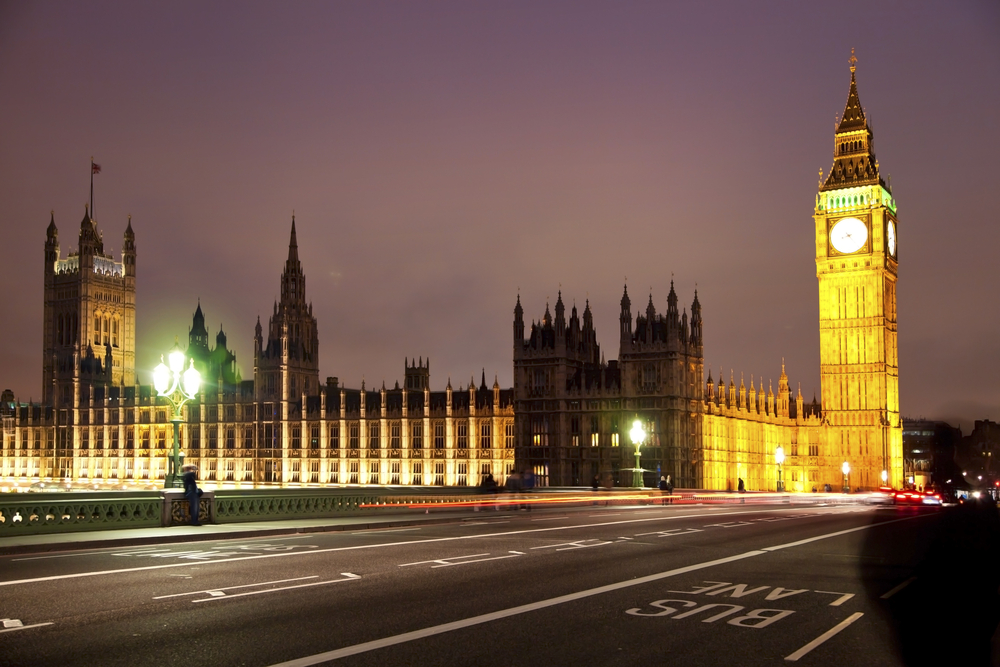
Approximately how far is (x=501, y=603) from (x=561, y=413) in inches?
2345

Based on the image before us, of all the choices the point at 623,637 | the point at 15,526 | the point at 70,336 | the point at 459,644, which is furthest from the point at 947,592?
the point at 70,336

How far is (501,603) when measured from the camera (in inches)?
584

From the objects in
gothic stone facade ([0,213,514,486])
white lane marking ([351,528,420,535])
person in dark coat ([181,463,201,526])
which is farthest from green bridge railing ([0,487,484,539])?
gothic stone facade ([0,213,514,486])

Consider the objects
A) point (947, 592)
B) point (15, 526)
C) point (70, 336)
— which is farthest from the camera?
point (70, 336)

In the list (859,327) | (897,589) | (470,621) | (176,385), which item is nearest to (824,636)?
(470,621)

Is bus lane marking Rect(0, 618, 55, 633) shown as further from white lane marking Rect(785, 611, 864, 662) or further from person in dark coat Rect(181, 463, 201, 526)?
person in dark coat Rect(181, 463, 201, 526)

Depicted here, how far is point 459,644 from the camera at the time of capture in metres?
11.9

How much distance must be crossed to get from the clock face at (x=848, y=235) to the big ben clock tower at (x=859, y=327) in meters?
0.09

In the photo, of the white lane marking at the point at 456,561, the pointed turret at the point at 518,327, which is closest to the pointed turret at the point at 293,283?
the pointed turret at the point at 518,327

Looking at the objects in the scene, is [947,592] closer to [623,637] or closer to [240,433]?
[623,637]

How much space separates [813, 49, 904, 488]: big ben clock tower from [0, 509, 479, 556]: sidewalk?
68235mm

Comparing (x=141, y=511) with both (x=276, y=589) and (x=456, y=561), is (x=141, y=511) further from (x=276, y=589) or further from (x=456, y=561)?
(x=276, y=589)

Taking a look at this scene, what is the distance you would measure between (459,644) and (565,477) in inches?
2488

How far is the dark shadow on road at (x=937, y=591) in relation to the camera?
12234mm
